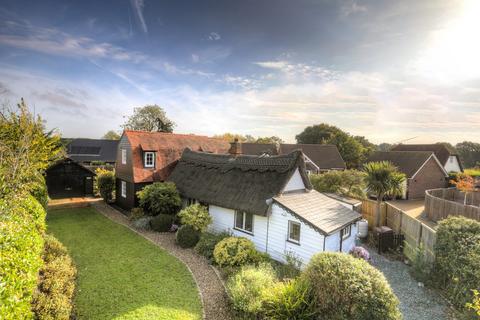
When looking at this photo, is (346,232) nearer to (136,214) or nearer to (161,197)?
(161,197)

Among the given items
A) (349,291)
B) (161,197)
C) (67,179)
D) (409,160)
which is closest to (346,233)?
(349,291)

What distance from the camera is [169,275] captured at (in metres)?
11.5

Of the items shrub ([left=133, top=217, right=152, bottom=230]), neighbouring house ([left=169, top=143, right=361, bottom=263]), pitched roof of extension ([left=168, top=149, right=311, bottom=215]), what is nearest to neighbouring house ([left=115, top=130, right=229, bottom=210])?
pitched roof of extension ([left=168, top=149, right=311, bottom=215])

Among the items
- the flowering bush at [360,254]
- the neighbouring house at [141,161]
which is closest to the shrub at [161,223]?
the neighbouring house at [141,161]

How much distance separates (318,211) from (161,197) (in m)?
11.1

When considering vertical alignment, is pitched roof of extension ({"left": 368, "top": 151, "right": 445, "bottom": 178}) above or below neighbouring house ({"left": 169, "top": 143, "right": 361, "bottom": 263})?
above

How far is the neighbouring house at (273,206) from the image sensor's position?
12781 mm

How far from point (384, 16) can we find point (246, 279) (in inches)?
576

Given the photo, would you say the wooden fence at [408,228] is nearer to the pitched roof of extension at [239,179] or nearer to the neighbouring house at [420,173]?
the pitched roof of extension at [239,179]

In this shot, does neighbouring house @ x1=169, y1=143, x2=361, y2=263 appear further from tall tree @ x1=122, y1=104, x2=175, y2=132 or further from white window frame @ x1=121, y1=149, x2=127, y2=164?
tall tree @ x1=122, y1=104, x2=175, y2=132

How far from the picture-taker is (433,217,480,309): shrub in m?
9.59

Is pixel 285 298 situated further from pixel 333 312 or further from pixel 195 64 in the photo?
pixel 195 64

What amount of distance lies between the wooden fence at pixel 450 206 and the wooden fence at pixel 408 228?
4413 mm

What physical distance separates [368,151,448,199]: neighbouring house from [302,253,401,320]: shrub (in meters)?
29.8
